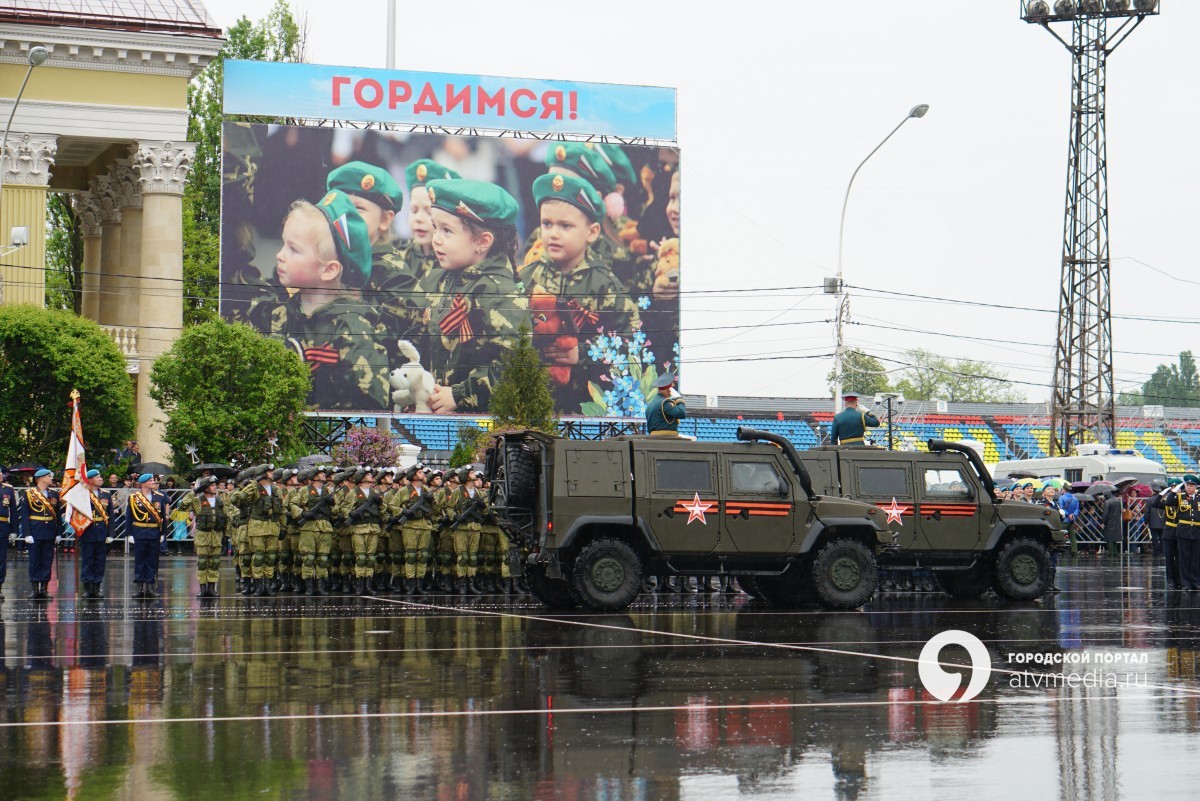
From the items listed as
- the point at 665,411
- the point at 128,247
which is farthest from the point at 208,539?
the point at 128,247

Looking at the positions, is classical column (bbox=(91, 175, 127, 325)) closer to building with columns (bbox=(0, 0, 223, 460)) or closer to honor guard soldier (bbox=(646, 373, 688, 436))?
building with columns (bbox=(0, 0, 223, 460))

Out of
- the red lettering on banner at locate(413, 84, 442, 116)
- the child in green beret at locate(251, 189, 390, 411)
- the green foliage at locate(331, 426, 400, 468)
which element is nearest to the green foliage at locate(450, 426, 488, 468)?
the green foliage at locate(331, 426, 400, 468)

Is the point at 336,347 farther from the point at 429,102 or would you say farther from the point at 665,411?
the point at 665,411

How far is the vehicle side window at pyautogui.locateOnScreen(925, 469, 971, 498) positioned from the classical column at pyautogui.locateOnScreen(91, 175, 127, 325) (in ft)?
121

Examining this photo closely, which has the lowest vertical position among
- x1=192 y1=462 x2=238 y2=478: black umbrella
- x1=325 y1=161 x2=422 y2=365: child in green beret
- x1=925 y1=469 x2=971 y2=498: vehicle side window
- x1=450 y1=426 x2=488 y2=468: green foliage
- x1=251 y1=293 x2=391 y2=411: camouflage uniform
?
x1=925 y1=469 x2=971 y2=498: vehicle side window

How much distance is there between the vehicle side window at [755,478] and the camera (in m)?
19.2

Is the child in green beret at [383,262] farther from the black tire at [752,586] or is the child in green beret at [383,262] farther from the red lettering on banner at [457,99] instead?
the black tire at [752,586]

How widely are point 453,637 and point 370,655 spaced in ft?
5.60

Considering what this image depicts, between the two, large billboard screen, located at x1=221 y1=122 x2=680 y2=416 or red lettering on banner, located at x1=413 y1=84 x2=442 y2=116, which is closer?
large billboard screen, located at x1=221 y1=122 x2=680 y2=416

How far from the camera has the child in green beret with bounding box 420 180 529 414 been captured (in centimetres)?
5612

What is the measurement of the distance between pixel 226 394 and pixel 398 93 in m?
17.9

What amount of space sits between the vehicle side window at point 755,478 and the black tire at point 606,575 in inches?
62.7

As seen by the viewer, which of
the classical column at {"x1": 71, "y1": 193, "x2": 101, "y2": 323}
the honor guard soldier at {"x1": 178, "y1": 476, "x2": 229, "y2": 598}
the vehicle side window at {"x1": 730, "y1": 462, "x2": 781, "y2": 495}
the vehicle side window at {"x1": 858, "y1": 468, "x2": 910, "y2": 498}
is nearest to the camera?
the vehicle side window at {"x1": 730, "y1": 462, "x2": 781, "y2": 495}

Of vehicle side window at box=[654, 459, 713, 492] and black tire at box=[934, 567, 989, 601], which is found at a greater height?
vehicle side window at box=[654, 459, 713, 492]
